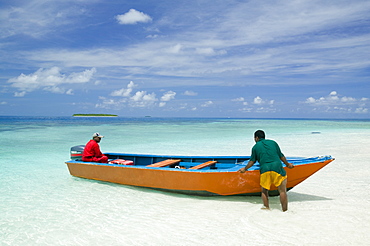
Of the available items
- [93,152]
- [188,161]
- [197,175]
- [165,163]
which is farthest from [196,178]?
[93,152]

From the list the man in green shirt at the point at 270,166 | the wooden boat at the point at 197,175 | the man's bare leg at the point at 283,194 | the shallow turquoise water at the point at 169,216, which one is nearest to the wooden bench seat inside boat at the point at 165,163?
the wooden boat at the point at 197,175

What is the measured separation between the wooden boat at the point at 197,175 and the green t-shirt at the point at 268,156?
44cm

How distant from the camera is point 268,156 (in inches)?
210

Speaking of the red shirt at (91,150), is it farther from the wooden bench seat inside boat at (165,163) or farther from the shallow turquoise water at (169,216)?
the wooden bench seat inside boat at (165,163)

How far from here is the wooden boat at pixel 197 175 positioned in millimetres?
5949

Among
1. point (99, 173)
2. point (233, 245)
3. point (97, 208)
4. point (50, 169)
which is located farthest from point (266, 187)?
point (50, 169)

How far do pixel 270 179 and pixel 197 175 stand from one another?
5.24ft

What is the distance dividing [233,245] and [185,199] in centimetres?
242

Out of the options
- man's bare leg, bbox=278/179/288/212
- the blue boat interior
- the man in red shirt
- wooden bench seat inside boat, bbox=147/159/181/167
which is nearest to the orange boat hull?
the blue boat interior

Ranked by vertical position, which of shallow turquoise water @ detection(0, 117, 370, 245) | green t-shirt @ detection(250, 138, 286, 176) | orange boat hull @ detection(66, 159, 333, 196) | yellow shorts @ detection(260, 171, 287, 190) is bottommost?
shallow turquoise water @ detection(0, 117, 370, 245)

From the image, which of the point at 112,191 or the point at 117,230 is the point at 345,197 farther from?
the point at 112,191

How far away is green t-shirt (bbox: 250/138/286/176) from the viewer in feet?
17.4

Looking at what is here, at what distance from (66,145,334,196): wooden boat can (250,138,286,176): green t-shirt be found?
1.44 ft

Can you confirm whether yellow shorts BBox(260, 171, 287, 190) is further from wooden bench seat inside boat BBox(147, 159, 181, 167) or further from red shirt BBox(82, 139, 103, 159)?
red shirt BBox(82, 139, 103, 159)
